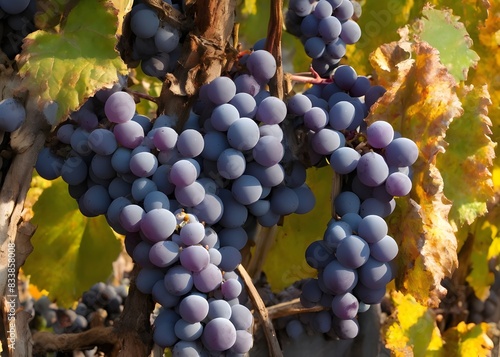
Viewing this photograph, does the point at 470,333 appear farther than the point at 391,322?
Yes

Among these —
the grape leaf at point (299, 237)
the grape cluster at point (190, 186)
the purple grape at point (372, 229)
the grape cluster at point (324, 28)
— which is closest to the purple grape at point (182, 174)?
the grape cluster at point (190, 186)

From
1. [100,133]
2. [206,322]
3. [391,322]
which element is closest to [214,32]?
[100,133]

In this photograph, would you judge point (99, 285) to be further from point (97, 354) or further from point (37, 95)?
point (37, 95)

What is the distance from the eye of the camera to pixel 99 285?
1.47 meters

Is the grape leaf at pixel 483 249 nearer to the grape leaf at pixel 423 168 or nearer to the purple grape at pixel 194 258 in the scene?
the grape leaf at pixel 423 168

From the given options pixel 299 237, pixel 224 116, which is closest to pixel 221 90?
pixel 224 116

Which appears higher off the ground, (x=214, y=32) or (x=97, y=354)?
(x=214, y=32)

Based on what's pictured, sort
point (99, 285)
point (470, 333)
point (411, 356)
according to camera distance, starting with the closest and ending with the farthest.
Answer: point (411, 356) < point (470, 333) < point (99, 285)

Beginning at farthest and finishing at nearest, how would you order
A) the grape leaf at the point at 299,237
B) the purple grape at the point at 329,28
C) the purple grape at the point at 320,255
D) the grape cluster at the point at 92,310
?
the grape cluster at the point at 92,310 < the grape leaf at the point at 299,237 < the purple grape at the point at 329,28 < the purple grape at the point at 320,255

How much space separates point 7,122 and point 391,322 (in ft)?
2.17

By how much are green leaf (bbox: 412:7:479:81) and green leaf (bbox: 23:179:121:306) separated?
665 mm

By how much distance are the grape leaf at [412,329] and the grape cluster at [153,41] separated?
51 centimetres

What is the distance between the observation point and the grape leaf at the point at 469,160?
106 cm

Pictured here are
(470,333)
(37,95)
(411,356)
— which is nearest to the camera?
(37,95)
